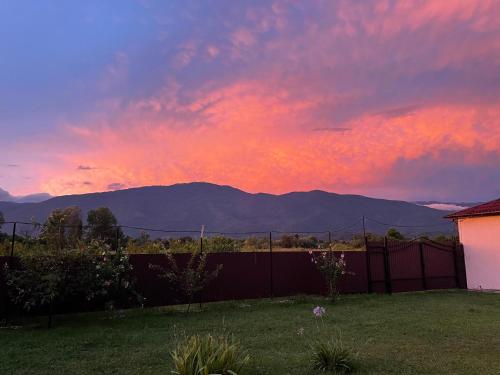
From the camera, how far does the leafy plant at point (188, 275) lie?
1273 centimetres

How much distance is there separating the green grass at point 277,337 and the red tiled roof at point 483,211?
512cm

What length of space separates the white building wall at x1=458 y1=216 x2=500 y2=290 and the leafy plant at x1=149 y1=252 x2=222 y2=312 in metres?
11.6

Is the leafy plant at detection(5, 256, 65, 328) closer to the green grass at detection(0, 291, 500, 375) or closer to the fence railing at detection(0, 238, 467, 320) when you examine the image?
the green grass at detection(0, 291, 500, 375)

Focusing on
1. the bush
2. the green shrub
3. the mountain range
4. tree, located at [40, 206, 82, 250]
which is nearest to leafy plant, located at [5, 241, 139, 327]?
tree, located at [40, 206, 82, 250]

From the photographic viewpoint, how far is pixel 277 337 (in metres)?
8.73

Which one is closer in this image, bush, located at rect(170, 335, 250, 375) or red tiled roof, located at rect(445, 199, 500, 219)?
bush, located at rect(170, 335, 250, 375)

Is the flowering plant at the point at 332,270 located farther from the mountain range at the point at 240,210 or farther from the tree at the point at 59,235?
the mountain range at the point at 240,210

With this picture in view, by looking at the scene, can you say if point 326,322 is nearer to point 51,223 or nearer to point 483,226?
point 51,223

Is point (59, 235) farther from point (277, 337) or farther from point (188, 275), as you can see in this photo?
point (277, 337)

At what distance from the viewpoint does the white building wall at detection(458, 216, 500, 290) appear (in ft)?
59.1

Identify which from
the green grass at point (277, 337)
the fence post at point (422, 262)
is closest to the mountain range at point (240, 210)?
the fence post at point (422, 262)

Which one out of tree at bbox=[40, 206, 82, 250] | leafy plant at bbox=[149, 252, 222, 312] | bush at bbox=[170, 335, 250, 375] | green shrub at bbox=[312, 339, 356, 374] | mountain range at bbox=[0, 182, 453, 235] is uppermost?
mountain range at bbox=[0, 182, 453, 235]

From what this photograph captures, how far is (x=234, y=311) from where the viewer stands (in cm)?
1266

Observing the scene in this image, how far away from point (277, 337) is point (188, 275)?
4652 millimetres
